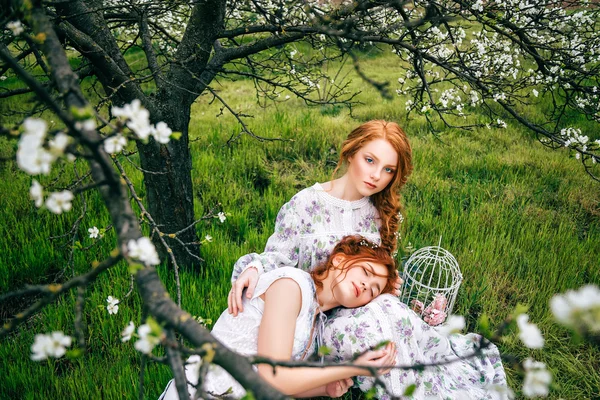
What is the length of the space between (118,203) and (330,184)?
6.48 feet

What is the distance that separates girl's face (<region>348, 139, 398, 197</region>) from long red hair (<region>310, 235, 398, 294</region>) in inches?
12.6

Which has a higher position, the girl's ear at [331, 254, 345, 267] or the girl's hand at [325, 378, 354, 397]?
the girl's ear at [331, 254, 345, 267]

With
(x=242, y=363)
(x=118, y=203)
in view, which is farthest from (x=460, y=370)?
(x=118, y=203)

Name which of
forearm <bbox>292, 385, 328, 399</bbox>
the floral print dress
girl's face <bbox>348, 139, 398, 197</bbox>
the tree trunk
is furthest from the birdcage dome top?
the tree trunk

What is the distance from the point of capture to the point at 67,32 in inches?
68.2

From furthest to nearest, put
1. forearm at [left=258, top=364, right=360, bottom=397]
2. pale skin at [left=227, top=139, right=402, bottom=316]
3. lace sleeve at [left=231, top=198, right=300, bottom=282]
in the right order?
lace sleeve at [left=231, top=198, right=300, bottom=282]
pale skin at [left=227, top=139, right=402, bottom=316]
forearm at [left=258, top=364, right=360, bottom=397]

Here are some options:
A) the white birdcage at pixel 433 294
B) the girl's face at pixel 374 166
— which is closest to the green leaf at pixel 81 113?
the girl's face at pixel 374 166

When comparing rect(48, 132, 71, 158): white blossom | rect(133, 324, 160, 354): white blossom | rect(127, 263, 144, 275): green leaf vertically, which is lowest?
rect(133, 324, 160, 354): white blossom

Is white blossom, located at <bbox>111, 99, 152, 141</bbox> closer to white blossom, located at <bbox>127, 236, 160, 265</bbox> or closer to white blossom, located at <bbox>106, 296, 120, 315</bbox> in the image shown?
white blossom, located at <bbox>127, 236, 160, 265</bbox>

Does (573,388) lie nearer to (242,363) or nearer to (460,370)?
(460,370)

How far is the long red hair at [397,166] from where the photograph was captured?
7.83ft

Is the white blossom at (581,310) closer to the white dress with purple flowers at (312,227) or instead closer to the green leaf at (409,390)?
the green leaf at (409,390)

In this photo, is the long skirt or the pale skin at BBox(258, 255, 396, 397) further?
the long skirt

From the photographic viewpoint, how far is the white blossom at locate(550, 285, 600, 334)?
61 centimetres
